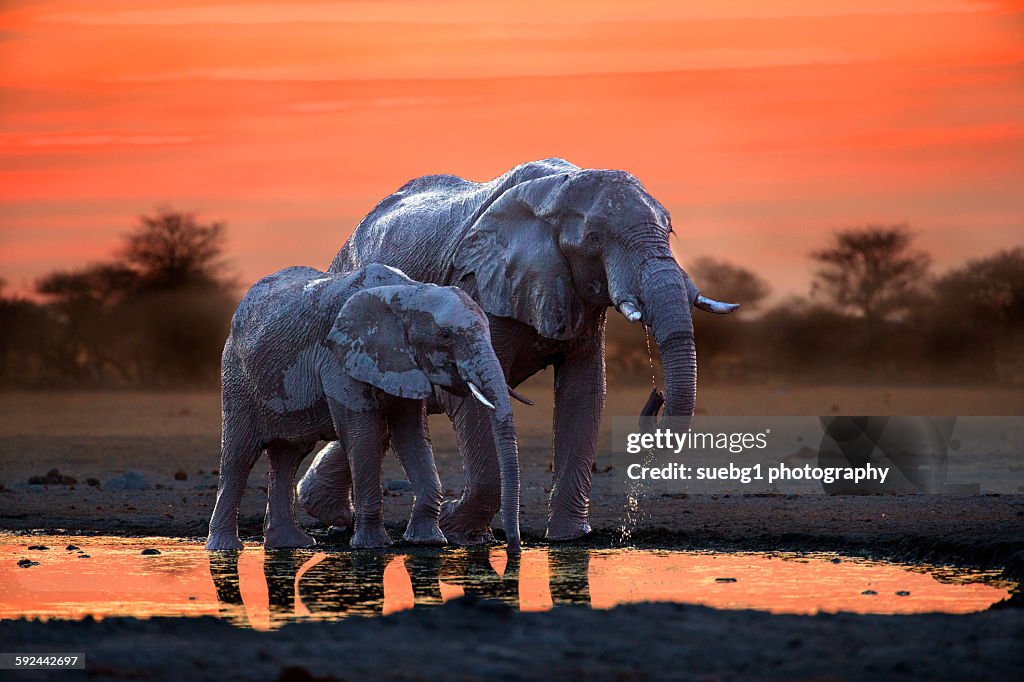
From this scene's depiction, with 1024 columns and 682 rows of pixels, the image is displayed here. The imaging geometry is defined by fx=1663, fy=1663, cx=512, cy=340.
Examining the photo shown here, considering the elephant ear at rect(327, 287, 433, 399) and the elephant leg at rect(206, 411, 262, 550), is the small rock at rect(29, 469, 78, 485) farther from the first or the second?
the elephant ear at rect(327, 287, 433, 399)

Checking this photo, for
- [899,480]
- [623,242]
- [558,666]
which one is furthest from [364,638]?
[899,480]

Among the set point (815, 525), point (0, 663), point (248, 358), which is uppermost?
point (248, 358)

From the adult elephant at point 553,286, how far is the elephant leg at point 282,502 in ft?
3.57

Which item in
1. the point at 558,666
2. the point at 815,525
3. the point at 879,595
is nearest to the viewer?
the point at 558,666

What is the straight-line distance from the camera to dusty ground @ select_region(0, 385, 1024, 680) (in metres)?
7.76

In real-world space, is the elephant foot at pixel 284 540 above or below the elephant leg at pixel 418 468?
below

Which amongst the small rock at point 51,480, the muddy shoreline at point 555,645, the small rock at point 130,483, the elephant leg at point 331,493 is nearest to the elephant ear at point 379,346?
the elephant leg at point 331,493

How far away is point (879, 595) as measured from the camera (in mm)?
10219

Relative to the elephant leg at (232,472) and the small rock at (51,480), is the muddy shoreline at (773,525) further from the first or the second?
the small rock at (51,480)

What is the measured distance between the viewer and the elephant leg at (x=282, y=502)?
13.3 meters

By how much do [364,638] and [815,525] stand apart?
267 inches

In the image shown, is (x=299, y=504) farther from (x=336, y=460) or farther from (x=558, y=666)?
(x=558, y=666)

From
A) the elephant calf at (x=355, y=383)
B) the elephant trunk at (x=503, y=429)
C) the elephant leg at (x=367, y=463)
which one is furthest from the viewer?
the elephant leg at (x=367, y=463)

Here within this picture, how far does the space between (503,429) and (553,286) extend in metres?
1.40
